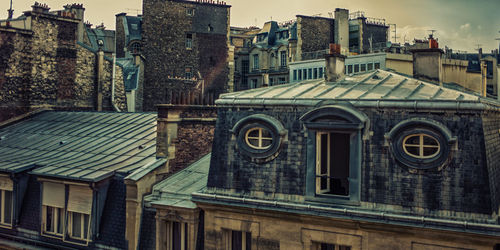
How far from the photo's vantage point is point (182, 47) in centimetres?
3812

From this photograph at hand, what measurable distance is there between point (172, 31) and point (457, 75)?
25.3 m

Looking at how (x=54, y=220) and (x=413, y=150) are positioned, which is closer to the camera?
(x=413, y=150)

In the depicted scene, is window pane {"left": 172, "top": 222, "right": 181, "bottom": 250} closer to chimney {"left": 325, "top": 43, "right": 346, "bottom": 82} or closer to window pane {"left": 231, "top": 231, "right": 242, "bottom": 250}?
window pane {"left": 231, "top": 231, "right": 242, "bottom": 250}

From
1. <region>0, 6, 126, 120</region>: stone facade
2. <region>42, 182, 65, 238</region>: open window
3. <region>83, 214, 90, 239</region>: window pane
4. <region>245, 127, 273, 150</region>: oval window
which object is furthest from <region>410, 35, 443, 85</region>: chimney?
<region>0, 6, 126, 120</region>: stone facade

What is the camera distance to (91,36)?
57281mm

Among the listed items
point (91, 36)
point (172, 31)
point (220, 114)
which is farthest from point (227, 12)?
point (220, 114)

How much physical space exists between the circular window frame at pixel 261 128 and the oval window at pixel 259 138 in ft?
0.11

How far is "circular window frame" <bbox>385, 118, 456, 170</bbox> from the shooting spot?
9273 mm

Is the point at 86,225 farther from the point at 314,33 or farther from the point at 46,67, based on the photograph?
the point at 314,33

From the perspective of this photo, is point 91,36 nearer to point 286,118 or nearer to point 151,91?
point 151,91

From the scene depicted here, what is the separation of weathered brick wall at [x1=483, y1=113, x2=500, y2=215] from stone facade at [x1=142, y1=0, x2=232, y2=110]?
27.6 m

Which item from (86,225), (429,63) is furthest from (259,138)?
(86,225)

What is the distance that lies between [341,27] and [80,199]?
1641 inches

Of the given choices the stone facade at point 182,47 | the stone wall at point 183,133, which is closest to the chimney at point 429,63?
the stone wall at point 183,133
